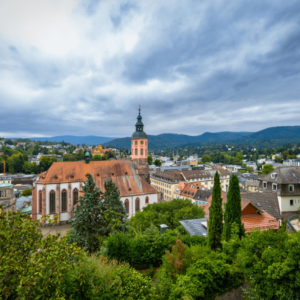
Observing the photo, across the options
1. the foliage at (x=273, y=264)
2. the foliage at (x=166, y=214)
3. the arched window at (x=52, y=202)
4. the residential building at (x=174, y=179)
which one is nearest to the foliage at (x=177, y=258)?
the foliage at (x=273, y=264)

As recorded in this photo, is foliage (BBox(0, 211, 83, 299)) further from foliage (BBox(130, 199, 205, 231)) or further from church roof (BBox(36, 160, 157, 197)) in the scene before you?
church roof (BBox(36, 160, 157, 197))

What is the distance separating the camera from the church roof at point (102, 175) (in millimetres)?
33656

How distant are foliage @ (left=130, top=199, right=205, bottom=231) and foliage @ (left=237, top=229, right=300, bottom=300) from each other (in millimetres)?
16839

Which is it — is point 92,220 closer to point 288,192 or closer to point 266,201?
point 266,201

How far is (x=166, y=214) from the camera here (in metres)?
26.2

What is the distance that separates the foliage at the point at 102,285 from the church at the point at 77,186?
2515 cm

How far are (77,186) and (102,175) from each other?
4.29 m

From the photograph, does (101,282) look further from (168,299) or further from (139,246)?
(139,246)

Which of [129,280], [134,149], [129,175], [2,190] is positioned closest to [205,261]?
[129,280]

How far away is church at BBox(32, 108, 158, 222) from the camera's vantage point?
108 feet

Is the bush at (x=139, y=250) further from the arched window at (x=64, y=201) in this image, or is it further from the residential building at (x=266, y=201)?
the arched window at (x=64, y=201)

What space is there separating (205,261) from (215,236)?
4.29 metres

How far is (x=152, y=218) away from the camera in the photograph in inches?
996

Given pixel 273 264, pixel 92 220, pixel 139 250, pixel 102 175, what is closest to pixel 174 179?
pixel 102 175
